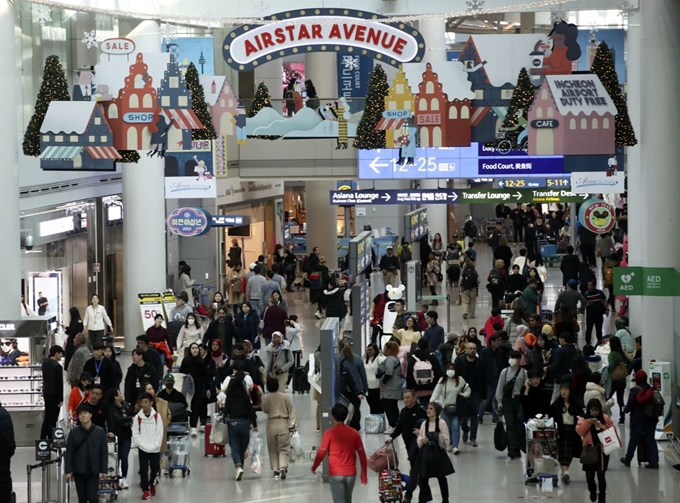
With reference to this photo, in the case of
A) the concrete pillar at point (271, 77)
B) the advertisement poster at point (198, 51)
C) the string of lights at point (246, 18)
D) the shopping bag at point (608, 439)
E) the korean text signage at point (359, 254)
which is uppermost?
the concrete pillar at point (271, 77)

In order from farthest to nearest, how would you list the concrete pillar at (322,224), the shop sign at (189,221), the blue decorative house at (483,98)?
1. the concrete pillar at (322,224)
2. the shop sign at (189,221)
3. the blue decorative house at (483,98)

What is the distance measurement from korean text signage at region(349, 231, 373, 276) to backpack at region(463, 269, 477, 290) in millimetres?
2197

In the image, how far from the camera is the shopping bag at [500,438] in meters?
14.8

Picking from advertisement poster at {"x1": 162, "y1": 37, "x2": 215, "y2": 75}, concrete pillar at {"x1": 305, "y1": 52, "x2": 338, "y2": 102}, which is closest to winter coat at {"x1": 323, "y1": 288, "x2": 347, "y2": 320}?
advertisement poster at {"x1": 162, "y1": 37, "x2": 215, "y2": 75}

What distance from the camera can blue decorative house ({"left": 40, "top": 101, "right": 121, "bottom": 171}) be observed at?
16.7m

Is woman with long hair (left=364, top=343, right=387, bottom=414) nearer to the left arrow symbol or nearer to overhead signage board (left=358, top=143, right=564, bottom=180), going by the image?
overhead signage board (left=358, top=143, right=564, bottom=180)

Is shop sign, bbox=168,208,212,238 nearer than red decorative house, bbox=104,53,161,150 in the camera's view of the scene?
No

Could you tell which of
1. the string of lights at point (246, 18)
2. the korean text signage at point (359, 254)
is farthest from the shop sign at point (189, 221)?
the string of lights at point (246, 18)

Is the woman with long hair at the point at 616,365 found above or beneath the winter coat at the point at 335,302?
beneath

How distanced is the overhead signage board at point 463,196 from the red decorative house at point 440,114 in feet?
28.4

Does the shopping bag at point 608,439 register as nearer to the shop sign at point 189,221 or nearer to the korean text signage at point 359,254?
the korean text signage at point 359,254

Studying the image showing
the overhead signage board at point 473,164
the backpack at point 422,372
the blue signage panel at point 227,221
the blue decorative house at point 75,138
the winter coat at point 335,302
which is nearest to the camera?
the backpack at point 422,372

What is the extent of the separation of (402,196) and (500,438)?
12.1 metres

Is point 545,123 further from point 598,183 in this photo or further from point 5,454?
point 5,454
